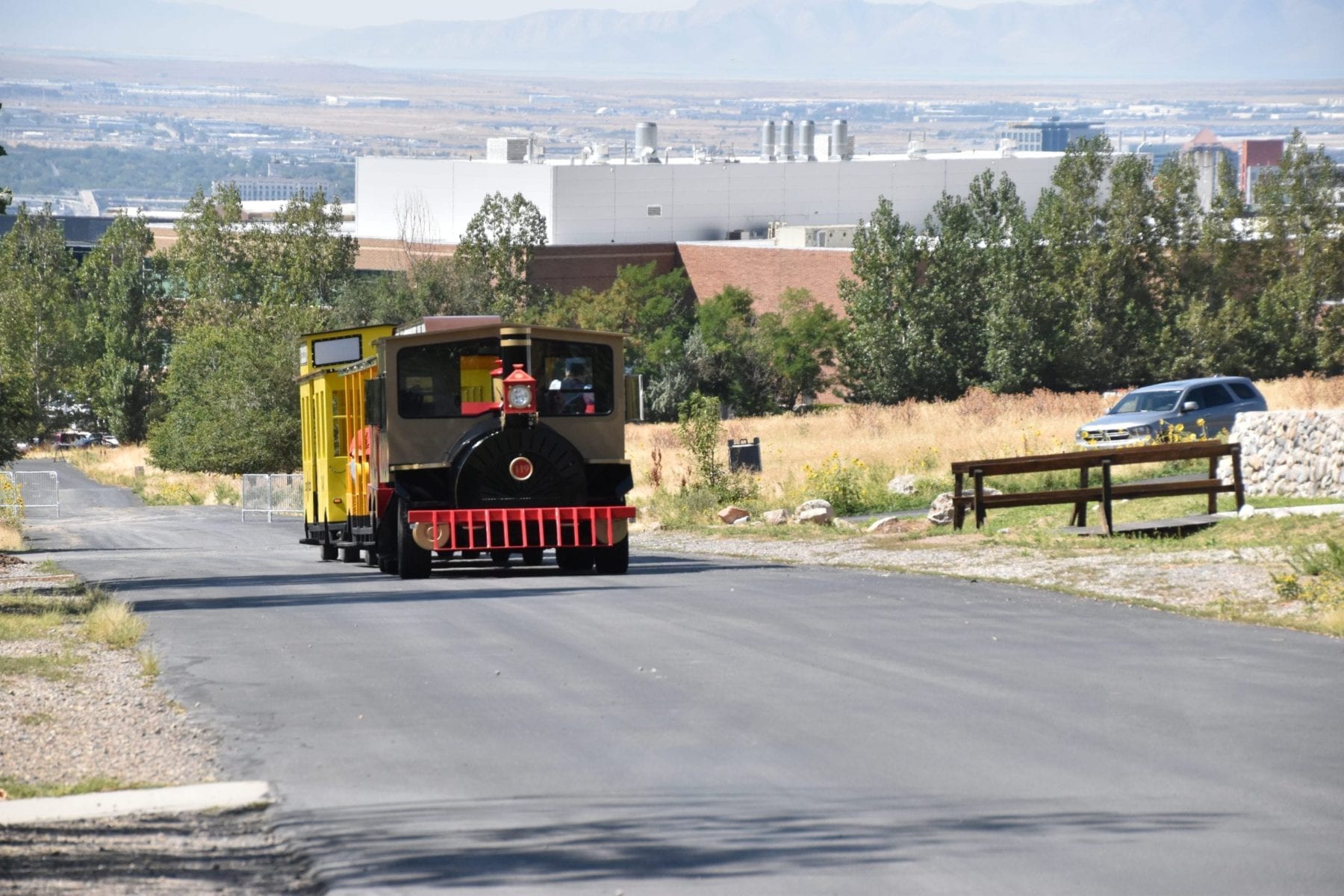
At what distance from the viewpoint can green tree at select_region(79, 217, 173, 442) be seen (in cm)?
10825

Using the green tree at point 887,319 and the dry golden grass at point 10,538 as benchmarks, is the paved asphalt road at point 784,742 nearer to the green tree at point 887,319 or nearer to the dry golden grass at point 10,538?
the dry golden grass at point 10,538

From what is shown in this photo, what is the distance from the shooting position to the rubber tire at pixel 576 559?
22.4m

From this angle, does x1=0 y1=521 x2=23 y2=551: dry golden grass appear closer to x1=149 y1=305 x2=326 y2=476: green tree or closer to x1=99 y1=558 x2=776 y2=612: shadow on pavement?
x1=99 y1=558 x2=776 y2=612: shadow on pavement

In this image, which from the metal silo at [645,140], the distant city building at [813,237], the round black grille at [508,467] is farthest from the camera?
the metal silo at [645,140]

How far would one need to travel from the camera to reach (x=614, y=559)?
21.9 m

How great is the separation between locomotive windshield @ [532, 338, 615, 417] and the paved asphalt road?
4.17 metres

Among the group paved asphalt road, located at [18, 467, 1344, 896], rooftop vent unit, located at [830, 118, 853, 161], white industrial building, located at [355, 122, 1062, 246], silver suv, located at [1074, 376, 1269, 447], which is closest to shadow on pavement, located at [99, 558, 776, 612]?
paved asphalt road, located at [18, 467, 1344, 896]

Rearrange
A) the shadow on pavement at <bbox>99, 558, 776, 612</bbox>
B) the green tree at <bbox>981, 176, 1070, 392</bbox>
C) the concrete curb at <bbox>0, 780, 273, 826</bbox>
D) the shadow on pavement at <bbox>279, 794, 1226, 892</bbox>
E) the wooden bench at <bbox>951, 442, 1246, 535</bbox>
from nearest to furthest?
the shadow on pavement at <bbox>279, 794, 1226, 892</bbox>, the concrete curb at <bbox>0, 780, 273, 826</bbox>, the shadow on pavement at <bbox>99, 558, 776, 612</bbox>, the wooden bench at <bbox>951, 442, 1246, 535</bbox>, the green tree at <bbox>981, 176, 1070, 392</bbox>

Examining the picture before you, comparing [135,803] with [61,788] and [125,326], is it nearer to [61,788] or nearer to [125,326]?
[61,788]

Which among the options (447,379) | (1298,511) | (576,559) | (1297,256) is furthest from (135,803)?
(1297,256)

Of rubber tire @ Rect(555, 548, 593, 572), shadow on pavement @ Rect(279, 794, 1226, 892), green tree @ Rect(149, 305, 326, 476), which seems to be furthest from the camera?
green tree @ Rect(149, 305, 326, 476)

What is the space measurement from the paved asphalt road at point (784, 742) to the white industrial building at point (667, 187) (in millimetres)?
105247

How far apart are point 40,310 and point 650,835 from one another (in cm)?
11165

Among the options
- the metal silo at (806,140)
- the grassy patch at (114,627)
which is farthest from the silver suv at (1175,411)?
the metal silo at (806,140)
